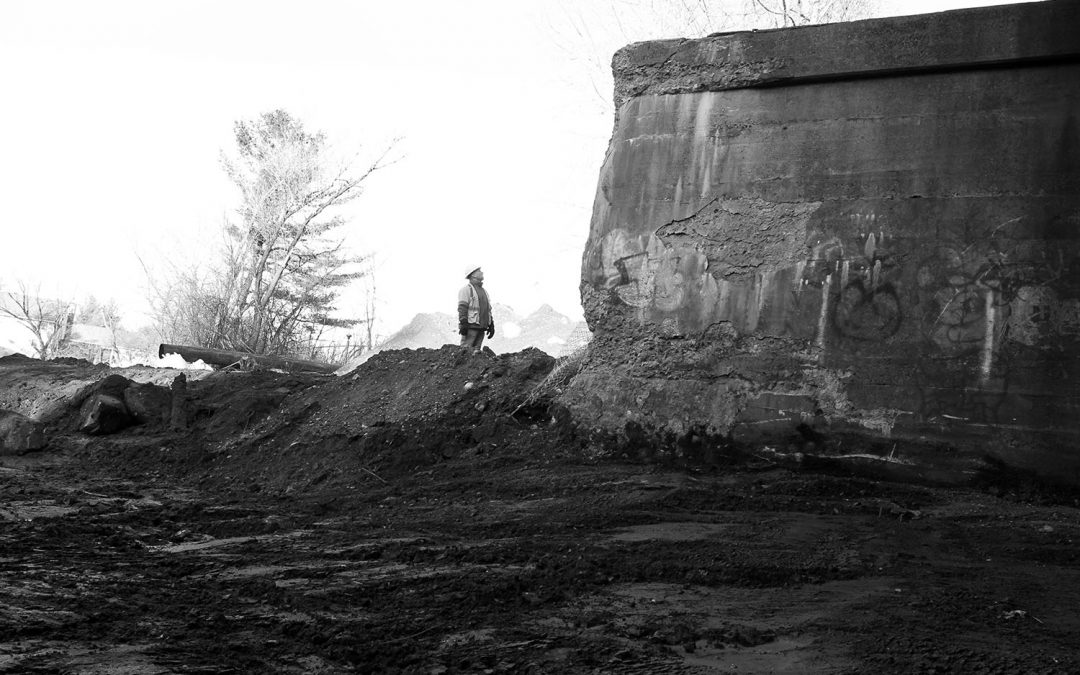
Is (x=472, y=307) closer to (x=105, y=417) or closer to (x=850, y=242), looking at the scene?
(x=105, y=417)

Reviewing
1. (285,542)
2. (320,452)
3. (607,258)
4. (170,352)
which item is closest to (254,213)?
(170,352)

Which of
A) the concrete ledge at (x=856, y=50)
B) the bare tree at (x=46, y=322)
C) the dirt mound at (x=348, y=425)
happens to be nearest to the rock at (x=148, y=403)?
the dirt mound at (x=348, y=425)

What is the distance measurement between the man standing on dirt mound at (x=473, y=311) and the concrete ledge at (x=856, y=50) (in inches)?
241

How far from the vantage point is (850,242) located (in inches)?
→ 267

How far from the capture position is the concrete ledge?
251 inches

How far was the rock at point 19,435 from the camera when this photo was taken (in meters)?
10.1

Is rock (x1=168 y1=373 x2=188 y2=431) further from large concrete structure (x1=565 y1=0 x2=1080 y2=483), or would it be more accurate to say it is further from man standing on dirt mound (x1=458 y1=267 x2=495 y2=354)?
large concrete structure (x1=565 y1=0 x2=1080 y2=483)

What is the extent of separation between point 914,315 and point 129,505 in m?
5.46

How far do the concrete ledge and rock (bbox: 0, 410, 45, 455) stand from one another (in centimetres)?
678

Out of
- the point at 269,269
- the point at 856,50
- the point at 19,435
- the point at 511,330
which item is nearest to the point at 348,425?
the point at 19,435

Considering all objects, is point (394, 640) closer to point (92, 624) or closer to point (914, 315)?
point (92, 624)

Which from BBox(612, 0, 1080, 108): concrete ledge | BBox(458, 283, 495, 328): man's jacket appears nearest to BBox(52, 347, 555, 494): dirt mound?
BBox(612, 0, 1080, 108): concrete ledge

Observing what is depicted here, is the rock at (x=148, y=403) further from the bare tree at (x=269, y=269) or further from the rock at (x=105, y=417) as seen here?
the bare tree at (x=269, y=269)

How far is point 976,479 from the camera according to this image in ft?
20.7
